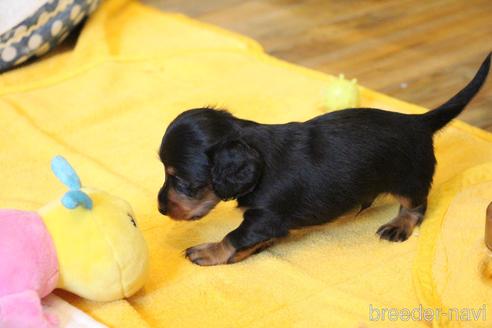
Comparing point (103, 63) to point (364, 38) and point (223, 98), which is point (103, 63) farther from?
point (364, 38)

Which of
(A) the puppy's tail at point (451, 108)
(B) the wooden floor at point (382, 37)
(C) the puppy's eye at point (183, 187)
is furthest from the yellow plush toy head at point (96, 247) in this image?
(B) the wooden floor at point (382, 37)

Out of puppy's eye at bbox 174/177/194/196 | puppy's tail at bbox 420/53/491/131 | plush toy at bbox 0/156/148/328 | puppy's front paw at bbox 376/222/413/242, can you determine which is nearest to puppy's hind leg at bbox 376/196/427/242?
puppy's front paw at bbox 376/222/413/242

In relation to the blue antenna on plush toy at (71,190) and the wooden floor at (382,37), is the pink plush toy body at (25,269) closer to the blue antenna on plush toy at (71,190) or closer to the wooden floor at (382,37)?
the blue antenna on plush toy at (71,190)

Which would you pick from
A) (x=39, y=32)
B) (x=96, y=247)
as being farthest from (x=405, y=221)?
(x=39, y=32)

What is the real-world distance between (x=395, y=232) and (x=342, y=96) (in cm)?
80

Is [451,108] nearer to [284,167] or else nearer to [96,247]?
[284,167]

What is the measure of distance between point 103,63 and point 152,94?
37 centimetres

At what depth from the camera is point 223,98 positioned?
119 inches

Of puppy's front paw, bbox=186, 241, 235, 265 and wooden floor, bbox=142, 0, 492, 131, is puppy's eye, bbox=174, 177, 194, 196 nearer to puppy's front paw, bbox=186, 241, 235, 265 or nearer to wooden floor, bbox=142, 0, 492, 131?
puppy's front paw, bbox=186, 241, 235, 265

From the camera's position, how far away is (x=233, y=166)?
1845 mm

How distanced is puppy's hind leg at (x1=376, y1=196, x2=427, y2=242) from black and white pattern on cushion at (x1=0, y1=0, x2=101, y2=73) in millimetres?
1876

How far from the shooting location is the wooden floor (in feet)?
10.5

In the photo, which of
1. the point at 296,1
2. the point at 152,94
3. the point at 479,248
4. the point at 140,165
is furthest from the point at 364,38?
the point at 479,248

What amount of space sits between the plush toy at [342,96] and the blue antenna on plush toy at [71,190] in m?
1.31
